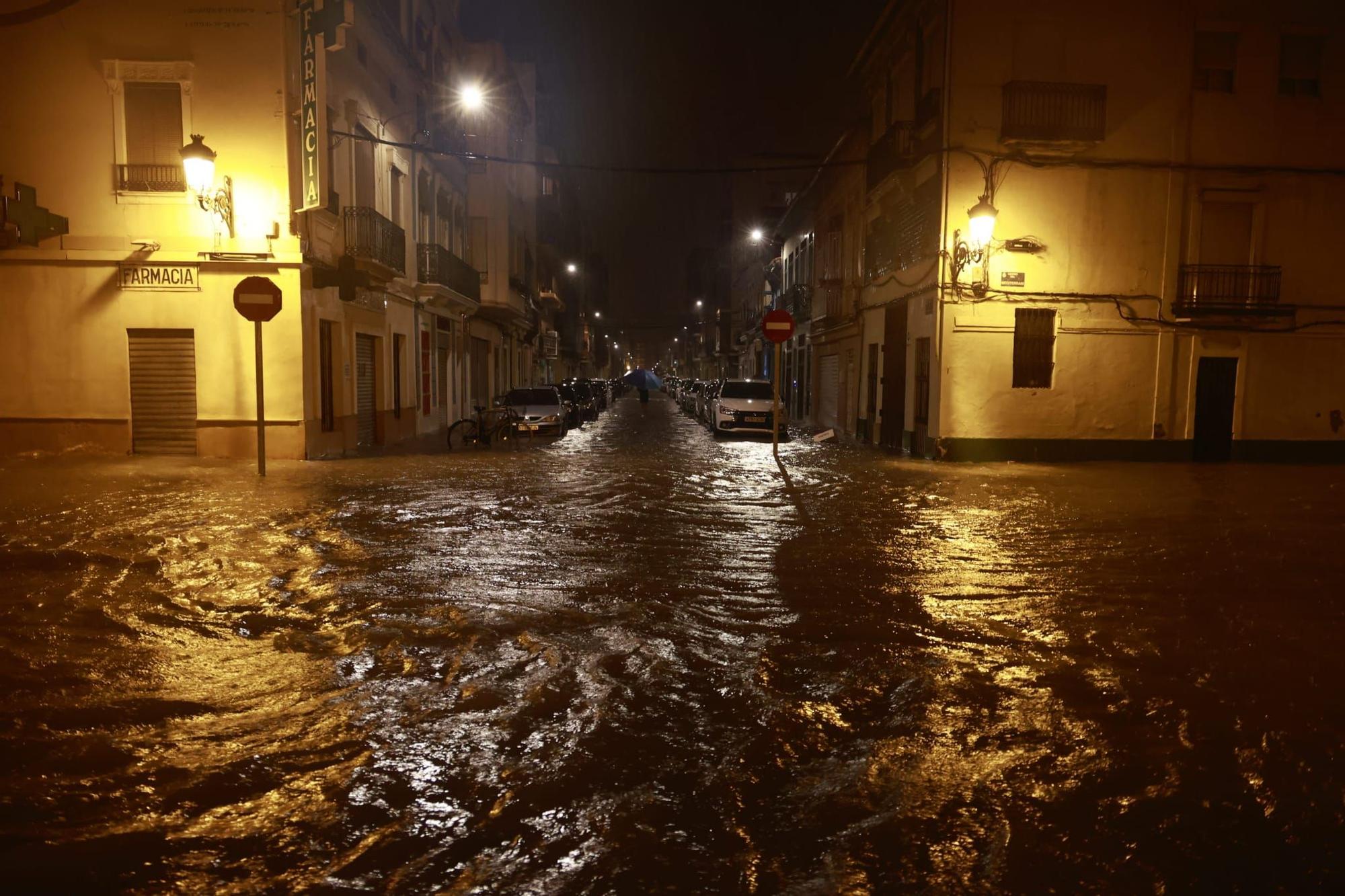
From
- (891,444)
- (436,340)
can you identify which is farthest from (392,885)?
(436,340)

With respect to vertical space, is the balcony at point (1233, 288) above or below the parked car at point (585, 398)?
above

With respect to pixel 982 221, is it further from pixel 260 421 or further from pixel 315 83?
pixel 260 421

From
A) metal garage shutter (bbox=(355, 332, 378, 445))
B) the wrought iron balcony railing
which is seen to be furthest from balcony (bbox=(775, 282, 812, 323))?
metal garage shutter (bbox=(355, 332, 378, 445))

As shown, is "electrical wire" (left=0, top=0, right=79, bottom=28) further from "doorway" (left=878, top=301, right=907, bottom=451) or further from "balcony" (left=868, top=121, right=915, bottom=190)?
"doorway" (left=878, top=301, right=907, bottom=451)

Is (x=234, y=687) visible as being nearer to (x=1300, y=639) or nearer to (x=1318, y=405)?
(x=1300, y=639)

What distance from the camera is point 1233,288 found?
18.4 metres

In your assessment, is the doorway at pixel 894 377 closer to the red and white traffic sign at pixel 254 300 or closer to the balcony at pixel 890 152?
the balcony at pixel 890 152

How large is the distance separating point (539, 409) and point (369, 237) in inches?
292

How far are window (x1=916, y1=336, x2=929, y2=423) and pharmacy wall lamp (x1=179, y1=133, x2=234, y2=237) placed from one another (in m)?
14.0

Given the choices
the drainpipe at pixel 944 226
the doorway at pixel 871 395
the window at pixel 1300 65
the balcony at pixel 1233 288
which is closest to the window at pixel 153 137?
the drainpipe at pixel 944 226

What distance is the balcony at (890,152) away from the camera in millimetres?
18984

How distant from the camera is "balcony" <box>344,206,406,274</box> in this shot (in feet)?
60.1

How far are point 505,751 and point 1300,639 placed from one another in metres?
5.20

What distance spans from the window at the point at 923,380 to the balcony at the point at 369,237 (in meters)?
11.9
